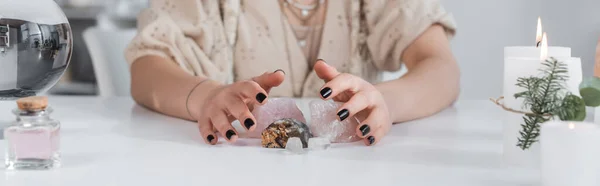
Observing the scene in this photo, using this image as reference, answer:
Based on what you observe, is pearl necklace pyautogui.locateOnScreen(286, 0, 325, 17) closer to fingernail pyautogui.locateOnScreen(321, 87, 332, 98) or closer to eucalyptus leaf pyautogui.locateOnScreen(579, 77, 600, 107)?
fingernail pyautogui.locateOnScreen(321, 87, 332, 98)

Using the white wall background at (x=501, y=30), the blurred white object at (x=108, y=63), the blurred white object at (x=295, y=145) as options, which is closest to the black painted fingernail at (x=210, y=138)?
the blurred white object at (x=295, y=145)

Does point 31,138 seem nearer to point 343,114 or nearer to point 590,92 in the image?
point 343,114

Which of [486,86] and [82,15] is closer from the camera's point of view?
[486,86]

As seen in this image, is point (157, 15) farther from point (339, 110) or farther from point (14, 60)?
point (339, 110)

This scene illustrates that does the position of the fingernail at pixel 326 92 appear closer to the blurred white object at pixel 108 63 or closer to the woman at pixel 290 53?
the woman at pixel 290 53

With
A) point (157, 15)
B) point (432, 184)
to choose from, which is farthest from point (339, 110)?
point (157, 15)

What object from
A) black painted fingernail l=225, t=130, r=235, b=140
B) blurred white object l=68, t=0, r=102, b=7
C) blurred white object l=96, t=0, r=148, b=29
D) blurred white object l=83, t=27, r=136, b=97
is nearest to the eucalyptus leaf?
black painted fingernail l=225, t=130, r=235, b=140
